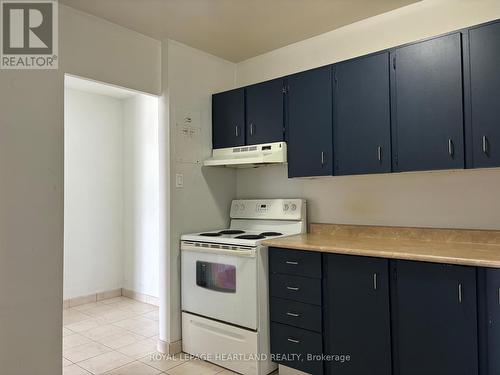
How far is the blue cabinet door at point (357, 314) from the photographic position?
205cm

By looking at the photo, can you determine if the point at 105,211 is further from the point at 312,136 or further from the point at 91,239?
the point at 312,136

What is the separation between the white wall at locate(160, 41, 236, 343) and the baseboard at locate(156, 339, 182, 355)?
0.12 feet

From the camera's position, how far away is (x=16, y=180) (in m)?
2.04

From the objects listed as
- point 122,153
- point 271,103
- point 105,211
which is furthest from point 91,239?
point 271,103

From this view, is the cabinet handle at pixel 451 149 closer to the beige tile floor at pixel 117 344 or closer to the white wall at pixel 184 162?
the white wall at pixel 184 162

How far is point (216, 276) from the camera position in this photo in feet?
8.95

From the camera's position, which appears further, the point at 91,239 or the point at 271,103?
the point at 91,239

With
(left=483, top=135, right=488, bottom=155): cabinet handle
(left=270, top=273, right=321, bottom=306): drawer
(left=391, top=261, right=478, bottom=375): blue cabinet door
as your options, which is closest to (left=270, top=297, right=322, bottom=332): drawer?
(left=270, top=273, right=321, bottom=306): drawer

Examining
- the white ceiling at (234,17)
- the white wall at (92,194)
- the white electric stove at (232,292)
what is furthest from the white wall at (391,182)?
the white wall at (92,194)

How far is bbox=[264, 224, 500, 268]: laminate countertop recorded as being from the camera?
183 cm

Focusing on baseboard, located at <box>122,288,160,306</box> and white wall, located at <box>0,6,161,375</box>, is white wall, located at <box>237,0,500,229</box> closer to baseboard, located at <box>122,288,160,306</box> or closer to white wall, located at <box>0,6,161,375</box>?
white wall, located at <box>0,6,161,375</box>

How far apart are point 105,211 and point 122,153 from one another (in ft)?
2.51

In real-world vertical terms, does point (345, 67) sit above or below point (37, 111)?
above

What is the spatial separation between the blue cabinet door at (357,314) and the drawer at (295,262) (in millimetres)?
81
